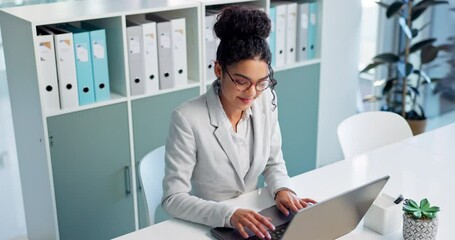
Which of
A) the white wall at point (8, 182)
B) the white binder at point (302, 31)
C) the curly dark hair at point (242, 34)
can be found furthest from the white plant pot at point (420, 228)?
the white wall at point (8, 182)

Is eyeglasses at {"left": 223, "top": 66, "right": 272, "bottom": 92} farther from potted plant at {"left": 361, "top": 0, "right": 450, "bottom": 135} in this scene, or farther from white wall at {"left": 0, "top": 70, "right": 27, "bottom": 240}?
potted plant at {"left": 361, "top": 0, "right": 450, "bottom": 135}

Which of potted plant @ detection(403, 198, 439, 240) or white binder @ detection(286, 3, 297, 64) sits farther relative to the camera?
white binder @ detection(286, 3, 297, 64)

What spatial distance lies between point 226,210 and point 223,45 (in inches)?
20.5

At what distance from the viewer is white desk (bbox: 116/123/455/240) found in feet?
6.19

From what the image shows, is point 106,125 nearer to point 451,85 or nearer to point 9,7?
point 9,7

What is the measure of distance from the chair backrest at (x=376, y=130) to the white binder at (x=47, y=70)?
1323 millimetres

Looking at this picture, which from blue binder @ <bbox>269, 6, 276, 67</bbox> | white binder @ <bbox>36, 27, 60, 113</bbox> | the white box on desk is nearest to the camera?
the white box on desk

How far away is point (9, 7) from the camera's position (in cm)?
287

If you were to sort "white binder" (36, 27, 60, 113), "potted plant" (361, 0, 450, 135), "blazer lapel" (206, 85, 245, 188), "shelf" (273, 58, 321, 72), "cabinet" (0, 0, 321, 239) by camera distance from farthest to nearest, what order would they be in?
"potted plant" (361, 0, 450, 135), "shelf" (273, 58, 321, 72), "cabinet" (0, 0, 321, 239), "white binder" (36, 27, 60, 113), "blazer lapel" (206, 85, 245, 188)

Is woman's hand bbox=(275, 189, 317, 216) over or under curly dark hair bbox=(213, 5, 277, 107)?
under

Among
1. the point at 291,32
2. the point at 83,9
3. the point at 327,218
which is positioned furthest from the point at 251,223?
the point at 291,32

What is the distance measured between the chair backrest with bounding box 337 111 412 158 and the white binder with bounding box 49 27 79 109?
49.3 inches

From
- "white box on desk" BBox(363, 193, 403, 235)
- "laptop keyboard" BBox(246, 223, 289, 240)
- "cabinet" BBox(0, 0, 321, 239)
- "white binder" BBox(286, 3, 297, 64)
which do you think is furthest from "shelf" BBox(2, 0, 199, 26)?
"white box on desk" BBox(363, 193, 403, 235)

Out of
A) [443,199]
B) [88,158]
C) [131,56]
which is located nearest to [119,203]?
[88,158]
